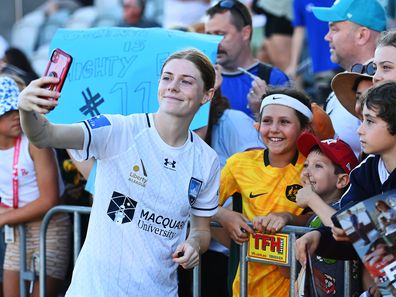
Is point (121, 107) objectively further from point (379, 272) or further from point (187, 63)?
point (379, 272)

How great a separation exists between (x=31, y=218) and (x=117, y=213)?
5.97 ft

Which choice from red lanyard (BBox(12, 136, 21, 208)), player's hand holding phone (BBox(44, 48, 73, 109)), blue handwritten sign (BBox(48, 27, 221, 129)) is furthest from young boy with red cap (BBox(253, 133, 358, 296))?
red lanyard (BBox(12, 136, 21, 208))

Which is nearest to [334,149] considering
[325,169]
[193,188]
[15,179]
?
[325,169]

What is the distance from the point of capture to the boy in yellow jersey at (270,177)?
17.7 feet

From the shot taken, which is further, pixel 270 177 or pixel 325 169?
pixel 270 177

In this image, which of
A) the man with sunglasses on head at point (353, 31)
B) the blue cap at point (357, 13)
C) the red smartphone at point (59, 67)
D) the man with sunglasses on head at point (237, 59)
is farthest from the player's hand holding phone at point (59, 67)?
the blue cap at point (357, 13)

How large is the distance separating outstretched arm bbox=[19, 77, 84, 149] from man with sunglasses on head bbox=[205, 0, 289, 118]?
7.21ft

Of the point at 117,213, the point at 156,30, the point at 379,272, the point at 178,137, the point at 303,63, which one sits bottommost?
the point at 379,272

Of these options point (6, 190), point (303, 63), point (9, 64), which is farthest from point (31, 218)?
point (303, 63)

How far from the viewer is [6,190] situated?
649cm

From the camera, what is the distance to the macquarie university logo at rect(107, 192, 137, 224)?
4.71m

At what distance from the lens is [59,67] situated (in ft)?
14.1

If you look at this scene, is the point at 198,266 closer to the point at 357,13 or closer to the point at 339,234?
the point at 339,234

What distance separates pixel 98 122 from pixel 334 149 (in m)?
1.44
